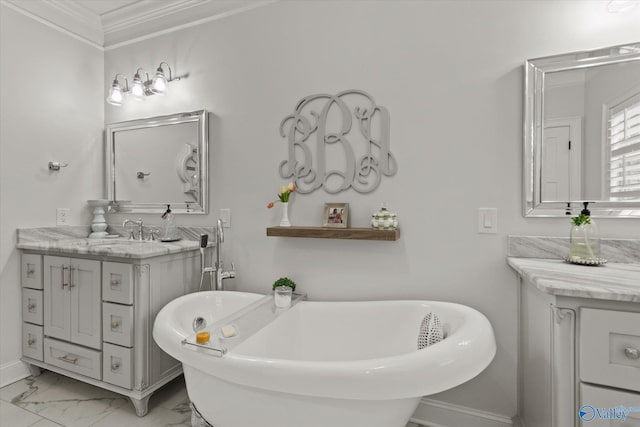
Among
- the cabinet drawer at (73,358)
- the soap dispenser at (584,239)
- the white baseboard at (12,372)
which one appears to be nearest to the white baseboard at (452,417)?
the soap dispenser at (584,239)

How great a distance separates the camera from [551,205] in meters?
1.55

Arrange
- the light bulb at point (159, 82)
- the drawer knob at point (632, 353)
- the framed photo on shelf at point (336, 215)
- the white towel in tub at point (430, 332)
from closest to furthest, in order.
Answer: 1. the drawer knob at point (632, 353)
2. the white towel in tub at point (430, 332)
3. the framed photo on shelf at point (336, 215)
4. the light bulb at point (159, 82)

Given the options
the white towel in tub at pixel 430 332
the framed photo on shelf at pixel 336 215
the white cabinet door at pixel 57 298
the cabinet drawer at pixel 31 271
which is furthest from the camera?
the cabinet drawer at pixel 31 271

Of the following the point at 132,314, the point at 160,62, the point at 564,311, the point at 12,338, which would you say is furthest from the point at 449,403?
the point at 160,62

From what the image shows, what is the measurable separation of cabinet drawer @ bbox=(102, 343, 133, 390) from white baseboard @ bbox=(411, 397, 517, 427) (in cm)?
155

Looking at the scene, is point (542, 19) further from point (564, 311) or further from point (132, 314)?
point (132, 314)

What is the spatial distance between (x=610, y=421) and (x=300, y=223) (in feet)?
5.06

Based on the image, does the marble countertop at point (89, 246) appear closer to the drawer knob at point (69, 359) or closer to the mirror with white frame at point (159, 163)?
the mirror with white frame at point (159, 163)

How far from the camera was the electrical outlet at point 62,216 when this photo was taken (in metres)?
2.39

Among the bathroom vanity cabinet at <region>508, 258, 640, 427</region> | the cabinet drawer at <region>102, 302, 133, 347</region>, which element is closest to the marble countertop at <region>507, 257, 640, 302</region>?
the bathroom vanity cabinet at <region>508, 258, 640, 427</region>

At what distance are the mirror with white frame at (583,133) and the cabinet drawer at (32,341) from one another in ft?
9.73

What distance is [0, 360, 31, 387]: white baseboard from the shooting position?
2066 millimetres

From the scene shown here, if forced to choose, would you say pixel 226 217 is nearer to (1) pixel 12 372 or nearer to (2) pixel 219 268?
(2) pixel 219 268

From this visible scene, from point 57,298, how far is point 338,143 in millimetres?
1965
